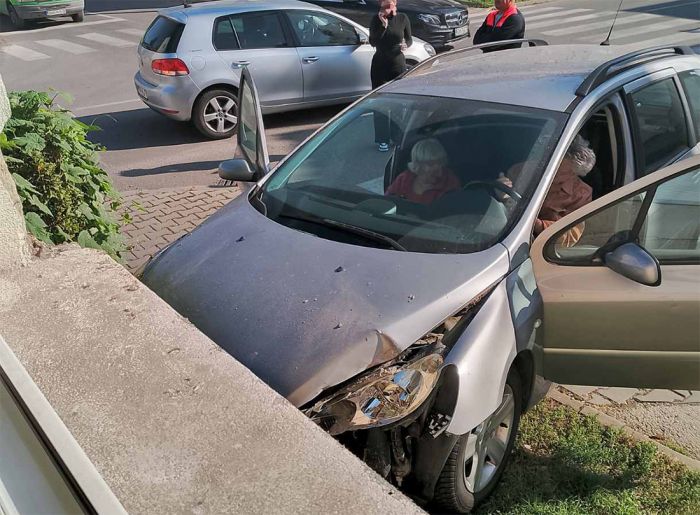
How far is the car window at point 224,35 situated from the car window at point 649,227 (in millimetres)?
7007

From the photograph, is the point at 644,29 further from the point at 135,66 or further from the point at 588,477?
the point at 588,477

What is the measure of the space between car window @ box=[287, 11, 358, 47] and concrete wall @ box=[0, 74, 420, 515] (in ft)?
22.3

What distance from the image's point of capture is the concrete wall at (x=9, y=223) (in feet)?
11.4

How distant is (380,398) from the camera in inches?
103

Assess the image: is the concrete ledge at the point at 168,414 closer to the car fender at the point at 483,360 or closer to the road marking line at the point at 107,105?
the car fender at the point at 483,360

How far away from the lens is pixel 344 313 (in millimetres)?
2820

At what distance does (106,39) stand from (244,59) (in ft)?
32.0

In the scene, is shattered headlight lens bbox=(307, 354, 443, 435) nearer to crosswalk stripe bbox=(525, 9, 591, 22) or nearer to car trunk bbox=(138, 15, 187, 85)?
car trunk bbox=(138, 15, 187, 85)

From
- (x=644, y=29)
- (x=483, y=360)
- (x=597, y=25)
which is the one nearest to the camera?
(x=483, y=360)

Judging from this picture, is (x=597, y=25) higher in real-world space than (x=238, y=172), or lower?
lower

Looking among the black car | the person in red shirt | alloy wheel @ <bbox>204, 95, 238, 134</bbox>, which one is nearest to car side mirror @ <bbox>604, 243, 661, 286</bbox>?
the person in red shirt

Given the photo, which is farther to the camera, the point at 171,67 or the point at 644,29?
the point at 644,29

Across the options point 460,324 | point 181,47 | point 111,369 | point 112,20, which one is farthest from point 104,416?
point 112,20

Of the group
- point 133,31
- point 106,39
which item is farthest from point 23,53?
point 133,31
